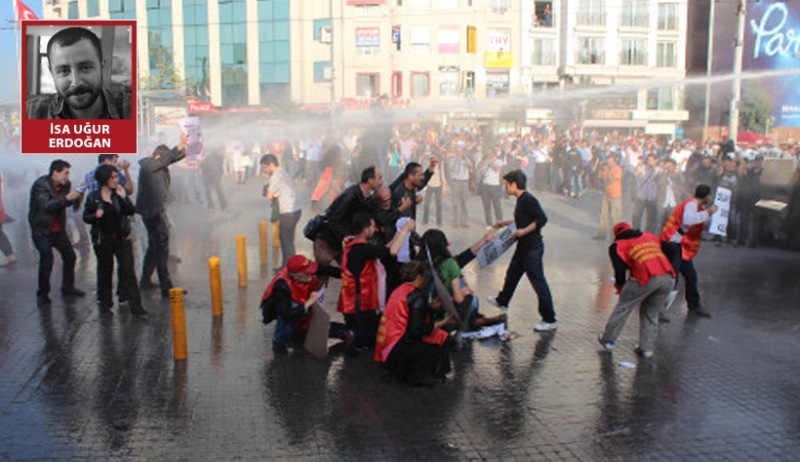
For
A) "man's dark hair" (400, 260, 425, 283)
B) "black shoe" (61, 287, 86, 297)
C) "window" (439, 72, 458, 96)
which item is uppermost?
"window" (439, 72, 458, 96)

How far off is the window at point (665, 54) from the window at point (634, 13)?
6.38 feet

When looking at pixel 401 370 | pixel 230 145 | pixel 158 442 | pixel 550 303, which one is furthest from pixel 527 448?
pixel 230 145

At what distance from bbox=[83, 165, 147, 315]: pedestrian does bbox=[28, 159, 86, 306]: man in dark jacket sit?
96 cm

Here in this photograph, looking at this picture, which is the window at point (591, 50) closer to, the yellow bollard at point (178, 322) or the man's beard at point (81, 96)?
the man's beard at point (81, 96)

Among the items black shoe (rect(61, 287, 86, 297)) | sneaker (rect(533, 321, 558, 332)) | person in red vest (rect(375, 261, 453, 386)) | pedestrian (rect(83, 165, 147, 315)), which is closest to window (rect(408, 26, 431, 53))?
black shoe (rect(61, 287, 86, 297))

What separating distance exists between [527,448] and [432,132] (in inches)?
746

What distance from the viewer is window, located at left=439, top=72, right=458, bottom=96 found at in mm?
27000

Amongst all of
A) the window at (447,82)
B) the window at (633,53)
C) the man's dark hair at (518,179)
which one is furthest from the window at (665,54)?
the man's dark hair at (518,179)

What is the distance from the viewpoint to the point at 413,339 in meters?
6.05

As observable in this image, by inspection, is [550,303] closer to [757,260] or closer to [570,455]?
[570,455]

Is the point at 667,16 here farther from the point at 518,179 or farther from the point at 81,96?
the point at 81,96

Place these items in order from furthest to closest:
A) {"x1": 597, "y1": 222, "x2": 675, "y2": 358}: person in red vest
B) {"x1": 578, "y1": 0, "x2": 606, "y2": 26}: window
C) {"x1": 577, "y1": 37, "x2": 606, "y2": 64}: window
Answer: {"x1": 577, "y1": 37, "x2": 606, "y2": 64}: window → {"x1": 578, "y1": 0, "x2": 606, "y2": 26}: window → {"x1": 597, "y1": 222, "x2": 675, "y2": 358}: person in red vest

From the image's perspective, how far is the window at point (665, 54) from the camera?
45531 mm

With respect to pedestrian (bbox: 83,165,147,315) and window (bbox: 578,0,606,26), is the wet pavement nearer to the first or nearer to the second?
pedestrian (bbox: 83,165,147,315)
